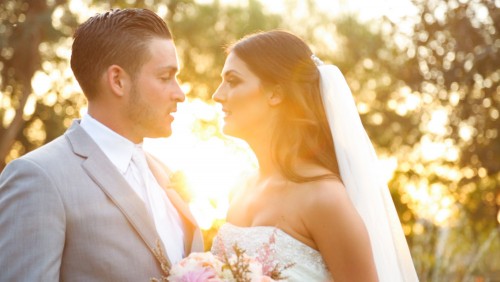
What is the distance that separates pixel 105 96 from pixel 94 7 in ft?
35.4

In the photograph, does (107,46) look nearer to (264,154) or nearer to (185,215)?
(185,215)

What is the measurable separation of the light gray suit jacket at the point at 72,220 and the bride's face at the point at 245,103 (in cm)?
92

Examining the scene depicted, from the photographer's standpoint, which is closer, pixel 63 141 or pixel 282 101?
pixel 63 141

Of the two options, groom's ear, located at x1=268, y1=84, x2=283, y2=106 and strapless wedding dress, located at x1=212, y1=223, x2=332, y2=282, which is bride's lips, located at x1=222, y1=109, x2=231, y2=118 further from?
strapless wedding dress, located at x1=212, y1=223, x2=332, y2=282

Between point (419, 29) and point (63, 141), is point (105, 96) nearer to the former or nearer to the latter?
point (63, 141)

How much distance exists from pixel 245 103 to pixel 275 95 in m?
0.19

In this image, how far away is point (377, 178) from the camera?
4770 mm

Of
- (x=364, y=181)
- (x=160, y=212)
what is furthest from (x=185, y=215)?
(x=364, y=181)

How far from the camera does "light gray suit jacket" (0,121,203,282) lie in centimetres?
360

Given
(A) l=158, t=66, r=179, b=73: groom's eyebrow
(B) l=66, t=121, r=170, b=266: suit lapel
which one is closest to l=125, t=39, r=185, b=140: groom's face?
(A) l=158, t=66, r=179, b=73: groom's eyebrow

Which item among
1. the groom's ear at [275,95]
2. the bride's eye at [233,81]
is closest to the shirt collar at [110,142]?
the bride's eye at [233,81]

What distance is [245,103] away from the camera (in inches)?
184

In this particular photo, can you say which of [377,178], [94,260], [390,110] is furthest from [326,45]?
[94,260]

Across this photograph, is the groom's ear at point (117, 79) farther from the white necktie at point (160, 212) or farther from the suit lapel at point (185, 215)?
the suit lapel at point (185, 215)
